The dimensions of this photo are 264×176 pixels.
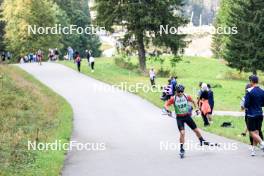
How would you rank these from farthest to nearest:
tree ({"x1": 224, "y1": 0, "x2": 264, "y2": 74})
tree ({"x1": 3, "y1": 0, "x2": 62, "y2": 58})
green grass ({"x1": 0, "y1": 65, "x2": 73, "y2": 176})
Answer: tree ({"x1": 3, "y1": 0, "x2": 62, "y2": 58}), tree ({"x1": 224, "y1": 0, "x2": 264, "y2": 74}), green grass ({"x1": 0, "y1": 65, "x2": 73, "y2": 176})

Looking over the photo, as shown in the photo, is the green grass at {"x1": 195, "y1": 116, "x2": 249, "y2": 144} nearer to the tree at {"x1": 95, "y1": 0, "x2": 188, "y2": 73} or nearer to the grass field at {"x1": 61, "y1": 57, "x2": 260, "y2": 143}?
the grass field at {"x1": 61, "y1": 57, "x2": 260, "y2": 143}

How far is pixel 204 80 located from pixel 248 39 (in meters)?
11.4

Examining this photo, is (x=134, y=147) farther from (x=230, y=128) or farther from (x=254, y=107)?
(x=230, y=128)

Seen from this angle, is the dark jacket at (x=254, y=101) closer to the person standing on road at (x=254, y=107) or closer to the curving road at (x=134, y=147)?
the person standing on road at (x=254, y=107)

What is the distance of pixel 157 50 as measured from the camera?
154 feet

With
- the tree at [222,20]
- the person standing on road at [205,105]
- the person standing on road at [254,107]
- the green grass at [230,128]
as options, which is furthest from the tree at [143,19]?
the person standing on road at [254,107]

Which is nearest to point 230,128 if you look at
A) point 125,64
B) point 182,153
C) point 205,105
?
point 205,105

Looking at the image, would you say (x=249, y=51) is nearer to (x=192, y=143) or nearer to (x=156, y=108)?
(x=156, y=108)

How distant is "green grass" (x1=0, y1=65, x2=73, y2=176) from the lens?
12.9 meters

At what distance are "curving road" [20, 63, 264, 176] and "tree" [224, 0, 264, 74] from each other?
25.2 metres

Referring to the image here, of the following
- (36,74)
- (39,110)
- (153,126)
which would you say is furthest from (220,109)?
(36,74)

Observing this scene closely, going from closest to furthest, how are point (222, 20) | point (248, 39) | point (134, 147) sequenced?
point (134, 147) → point (248, 39) → point (222, 20)

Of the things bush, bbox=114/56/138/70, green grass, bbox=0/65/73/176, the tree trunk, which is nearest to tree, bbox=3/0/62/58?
bush, bbox=114/56/138/70

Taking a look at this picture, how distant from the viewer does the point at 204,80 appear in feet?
143
